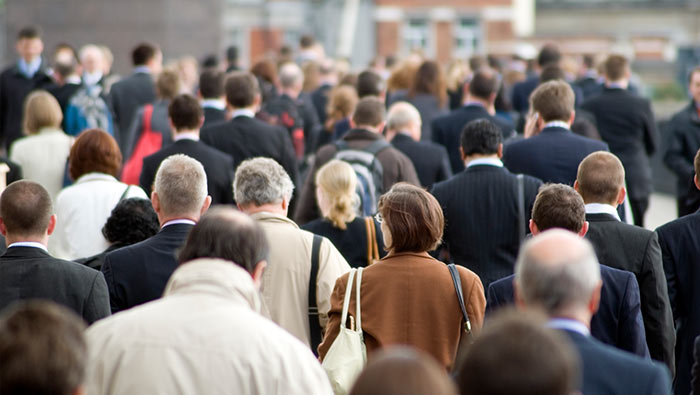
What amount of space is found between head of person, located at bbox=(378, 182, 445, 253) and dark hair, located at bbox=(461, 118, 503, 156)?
1.85 meters

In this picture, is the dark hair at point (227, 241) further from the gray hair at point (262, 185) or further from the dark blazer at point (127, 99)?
the dark blazer at point (127, 99)

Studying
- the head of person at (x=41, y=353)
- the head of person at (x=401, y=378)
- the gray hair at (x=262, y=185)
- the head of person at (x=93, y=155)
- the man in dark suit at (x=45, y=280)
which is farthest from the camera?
the head of person at (x=93, y=155)

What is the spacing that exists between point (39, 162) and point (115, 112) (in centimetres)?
360

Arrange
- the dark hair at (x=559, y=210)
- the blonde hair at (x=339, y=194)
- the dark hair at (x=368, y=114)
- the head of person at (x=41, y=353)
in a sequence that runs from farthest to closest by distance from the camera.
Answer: the dark hair at (x=368, y=114), the blonde hair at (x=339, y=194), the dark hair at (x=559, y=210), the head of person at (x=41, y=353)

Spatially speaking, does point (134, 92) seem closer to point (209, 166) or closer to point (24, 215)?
point (209, 166)

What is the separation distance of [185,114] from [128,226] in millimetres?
2138

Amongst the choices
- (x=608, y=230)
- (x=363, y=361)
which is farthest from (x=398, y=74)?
(x=363, y=361)

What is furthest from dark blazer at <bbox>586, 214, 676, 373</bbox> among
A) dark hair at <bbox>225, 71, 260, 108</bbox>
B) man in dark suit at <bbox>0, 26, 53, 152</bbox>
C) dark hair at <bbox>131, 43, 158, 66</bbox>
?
man in dark suit at <bbox>0, 26, 53, 152</bbox>

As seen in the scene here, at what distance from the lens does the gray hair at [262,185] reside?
20.6 ft

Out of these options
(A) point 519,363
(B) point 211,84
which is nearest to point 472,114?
(B) point 211,84

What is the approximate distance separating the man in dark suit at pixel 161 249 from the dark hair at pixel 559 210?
1.76 m

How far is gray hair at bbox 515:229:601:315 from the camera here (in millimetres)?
3516

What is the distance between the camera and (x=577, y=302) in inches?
139

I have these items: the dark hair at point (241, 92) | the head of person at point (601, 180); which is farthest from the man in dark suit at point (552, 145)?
the dark hair at point (241, 92)
